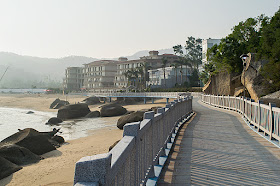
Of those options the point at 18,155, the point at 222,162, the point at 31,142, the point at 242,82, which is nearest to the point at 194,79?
the point at 242,82

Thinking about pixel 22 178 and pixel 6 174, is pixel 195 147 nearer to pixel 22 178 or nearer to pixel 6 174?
pixel 22 178

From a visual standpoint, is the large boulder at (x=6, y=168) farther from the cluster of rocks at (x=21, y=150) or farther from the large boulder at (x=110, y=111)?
the large boulder at (x=110, y=111)

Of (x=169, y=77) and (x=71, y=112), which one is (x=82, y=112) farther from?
(x=169, y=77)

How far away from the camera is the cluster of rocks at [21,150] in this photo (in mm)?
11041

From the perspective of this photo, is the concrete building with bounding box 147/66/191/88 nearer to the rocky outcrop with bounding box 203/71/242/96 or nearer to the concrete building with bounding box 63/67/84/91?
the rocky outcrop with bounding box 203/71/242/96

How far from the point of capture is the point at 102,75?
118500 mm

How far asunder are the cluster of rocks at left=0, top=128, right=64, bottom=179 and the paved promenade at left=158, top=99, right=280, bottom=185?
7.03 metres

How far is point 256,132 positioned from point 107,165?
10960mm

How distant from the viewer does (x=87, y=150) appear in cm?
1544

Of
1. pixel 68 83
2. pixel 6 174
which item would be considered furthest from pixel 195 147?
pixel 68 83

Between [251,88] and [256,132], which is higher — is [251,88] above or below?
above

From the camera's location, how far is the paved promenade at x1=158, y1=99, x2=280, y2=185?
18.2 feet

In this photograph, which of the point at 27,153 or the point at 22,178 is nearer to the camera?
the point at 22,178

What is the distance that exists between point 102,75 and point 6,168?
10879 centimetres
